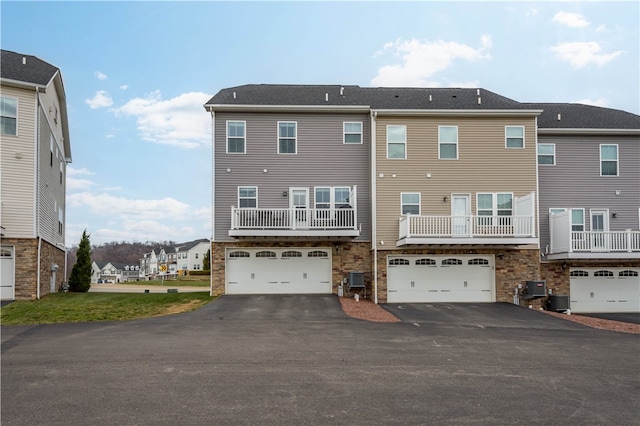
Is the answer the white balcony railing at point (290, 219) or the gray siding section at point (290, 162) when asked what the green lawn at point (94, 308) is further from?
the gray siding section at point (290, 162)

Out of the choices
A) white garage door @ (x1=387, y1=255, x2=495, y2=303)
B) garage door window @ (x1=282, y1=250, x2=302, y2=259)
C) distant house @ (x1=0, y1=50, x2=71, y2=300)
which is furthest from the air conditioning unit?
distant house @ (x1=0, y1=50, x2=71, y2=300)

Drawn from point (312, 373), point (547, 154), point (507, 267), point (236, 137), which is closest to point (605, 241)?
point (507, 267)

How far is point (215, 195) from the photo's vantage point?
20250 millimetres

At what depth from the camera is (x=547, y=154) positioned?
2188cm

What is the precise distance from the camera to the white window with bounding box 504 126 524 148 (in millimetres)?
20562

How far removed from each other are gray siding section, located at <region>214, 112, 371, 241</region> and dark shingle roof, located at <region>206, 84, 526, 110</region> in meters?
0.63

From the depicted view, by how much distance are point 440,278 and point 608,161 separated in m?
9.73

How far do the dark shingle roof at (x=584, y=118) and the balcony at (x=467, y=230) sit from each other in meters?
5.60

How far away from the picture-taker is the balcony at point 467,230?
60.9 feet

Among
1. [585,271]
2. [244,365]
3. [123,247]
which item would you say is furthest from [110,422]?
[123,247]

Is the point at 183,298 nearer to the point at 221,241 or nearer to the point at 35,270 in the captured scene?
the point at 221,241

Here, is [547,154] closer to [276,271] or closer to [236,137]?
[276,271]

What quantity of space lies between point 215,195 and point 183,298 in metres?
4.39

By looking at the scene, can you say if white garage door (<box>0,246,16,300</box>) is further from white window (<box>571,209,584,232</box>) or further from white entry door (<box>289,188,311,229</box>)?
white window (<box>571,209,584,232</box>)
